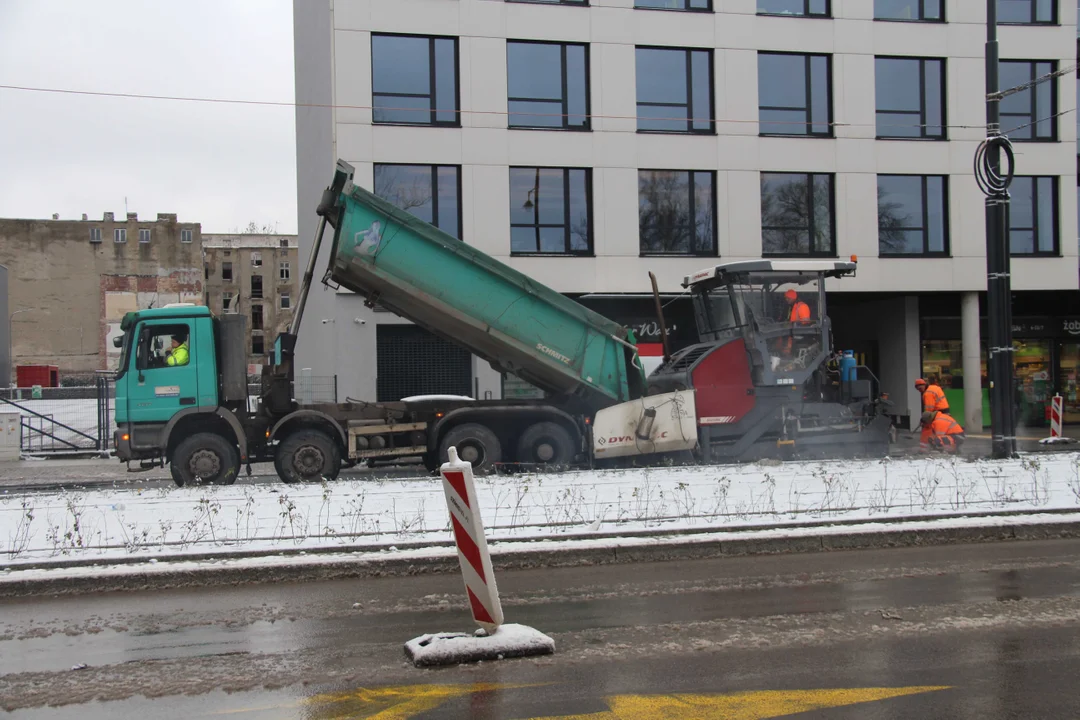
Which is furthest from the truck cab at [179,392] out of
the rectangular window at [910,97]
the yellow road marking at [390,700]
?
the rectangular window at [910,97]

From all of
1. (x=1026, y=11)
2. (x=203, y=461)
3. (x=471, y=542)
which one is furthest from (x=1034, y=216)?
(x=471, y=542)

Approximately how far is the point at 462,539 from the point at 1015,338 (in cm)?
2680

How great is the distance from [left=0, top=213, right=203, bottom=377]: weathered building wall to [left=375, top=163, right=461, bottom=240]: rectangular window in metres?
48.5

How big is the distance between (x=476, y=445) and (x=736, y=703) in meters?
10.6

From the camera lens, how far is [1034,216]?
26.9 meters

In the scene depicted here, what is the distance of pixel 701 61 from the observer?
2509 centimetres

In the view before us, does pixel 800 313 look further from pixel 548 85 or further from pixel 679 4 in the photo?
pixel 679 4

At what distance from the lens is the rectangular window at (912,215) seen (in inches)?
1025

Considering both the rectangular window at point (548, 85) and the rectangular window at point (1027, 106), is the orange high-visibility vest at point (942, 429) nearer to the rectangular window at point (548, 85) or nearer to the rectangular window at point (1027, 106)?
the rectangular window at point (548, 85)

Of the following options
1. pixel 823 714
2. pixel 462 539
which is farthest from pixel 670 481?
pixel 823 714

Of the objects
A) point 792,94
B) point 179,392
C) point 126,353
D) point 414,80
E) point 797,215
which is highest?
point 792,94

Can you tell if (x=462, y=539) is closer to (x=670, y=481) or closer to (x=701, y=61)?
(x=670, y=481)

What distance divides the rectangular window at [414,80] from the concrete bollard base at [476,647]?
19039 mm

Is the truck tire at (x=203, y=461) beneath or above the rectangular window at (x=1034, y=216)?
beneath
